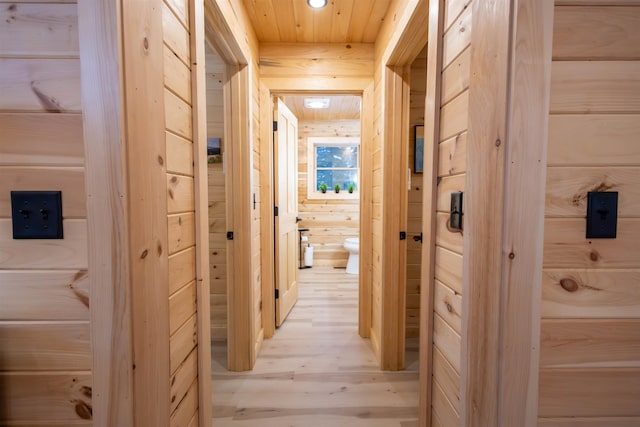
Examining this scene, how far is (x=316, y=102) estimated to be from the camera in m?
3.78

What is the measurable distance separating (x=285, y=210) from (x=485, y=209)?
2.17 metres

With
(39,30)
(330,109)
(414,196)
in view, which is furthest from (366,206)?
(330,109)

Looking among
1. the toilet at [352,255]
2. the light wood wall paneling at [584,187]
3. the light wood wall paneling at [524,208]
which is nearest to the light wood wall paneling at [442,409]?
the light wood wall paneling at [524,208]

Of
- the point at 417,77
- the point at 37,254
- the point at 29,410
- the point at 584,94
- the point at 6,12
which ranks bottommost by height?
the point at 29,410

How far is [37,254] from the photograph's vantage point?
0.73 m

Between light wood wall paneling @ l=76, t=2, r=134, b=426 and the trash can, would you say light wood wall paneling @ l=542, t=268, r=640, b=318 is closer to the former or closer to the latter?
light wood wall paneling @ l=76, t=2, r=134, b=426

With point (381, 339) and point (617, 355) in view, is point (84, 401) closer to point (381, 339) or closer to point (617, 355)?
point (617, 355)

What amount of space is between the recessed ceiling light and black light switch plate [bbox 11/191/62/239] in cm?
337

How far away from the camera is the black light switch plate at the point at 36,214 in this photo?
0.70m

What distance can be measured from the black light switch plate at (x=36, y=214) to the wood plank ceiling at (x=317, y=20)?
5.85 ft

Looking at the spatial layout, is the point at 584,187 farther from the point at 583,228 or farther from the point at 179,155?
the point at 179,155

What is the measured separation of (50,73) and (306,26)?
184 centimetres

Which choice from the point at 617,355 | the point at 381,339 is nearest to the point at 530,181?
the point at 617,355

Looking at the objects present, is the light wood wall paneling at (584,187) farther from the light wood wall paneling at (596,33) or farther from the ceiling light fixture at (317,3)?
the ceiling light fixture at (317,3)
